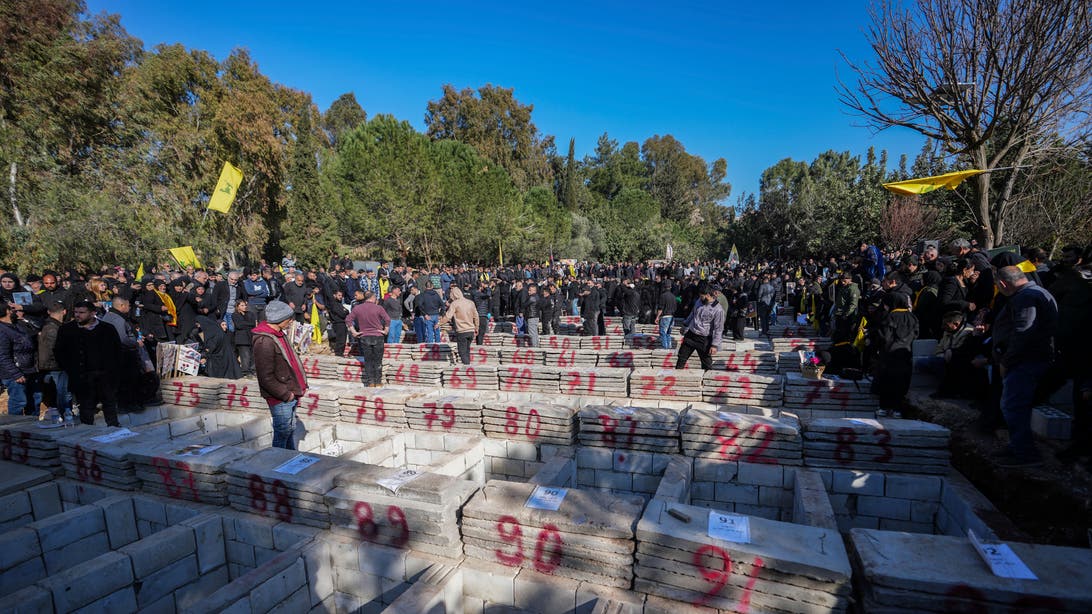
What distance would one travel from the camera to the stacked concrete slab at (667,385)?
7344 mm

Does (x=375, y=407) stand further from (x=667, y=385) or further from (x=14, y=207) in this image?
(x=14, y=207)

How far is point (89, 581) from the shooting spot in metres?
3.58

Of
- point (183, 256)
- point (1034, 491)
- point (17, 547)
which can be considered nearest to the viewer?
point (17, 547)

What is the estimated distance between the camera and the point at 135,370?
25.5ft

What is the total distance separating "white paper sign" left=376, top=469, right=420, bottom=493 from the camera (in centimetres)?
397

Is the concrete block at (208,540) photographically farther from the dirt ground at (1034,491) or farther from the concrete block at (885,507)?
the dirt ground at (1034,491)

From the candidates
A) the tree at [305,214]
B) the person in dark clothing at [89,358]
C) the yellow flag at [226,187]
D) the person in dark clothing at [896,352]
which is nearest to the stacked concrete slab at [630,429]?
the person in dark clothing at [896,352]

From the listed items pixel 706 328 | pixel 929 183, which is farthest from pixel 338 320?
pixel 929 183

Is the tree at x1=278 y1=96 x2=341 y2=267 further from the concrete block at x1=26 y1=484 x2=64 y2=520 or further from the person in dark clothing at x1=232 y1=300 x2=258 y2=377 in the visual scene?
the concrete block at x1=26 y1=484 x2=64 y2=520

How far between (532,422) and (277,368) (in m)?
A: 2.97

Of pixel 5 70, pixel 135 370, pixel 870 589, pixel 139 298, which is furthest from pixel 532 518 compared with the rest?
pixel 5 70

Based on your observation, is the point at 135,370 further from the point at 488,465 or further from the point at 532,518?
the point at 532,518

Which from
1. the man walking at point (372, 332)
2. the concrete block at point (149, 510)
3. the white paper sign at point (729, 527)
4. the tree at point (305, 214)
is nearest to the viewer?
the white paper sign at point (729, 527)

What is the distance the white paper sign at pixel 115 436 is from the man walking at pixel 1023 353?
9303 millimetres
